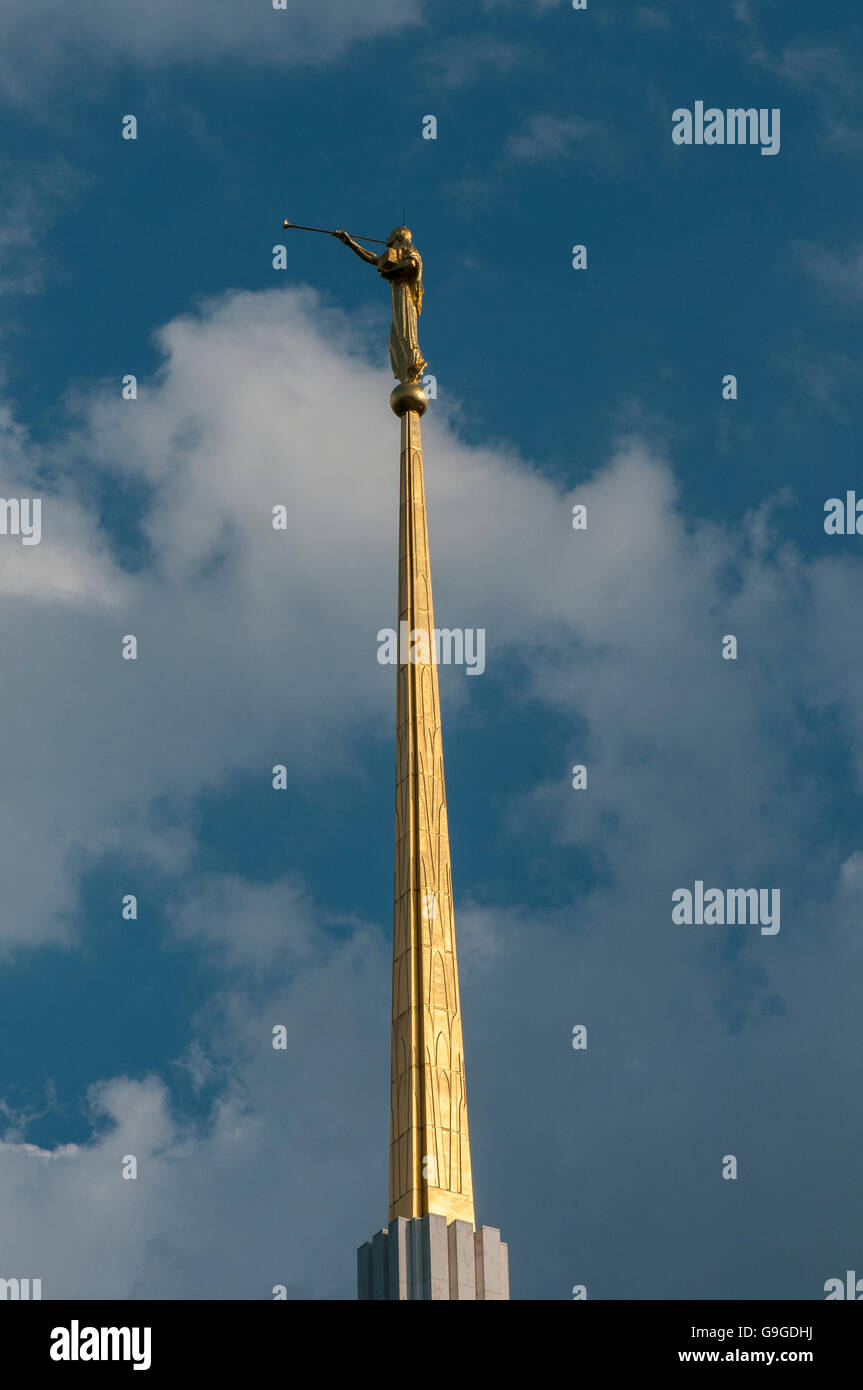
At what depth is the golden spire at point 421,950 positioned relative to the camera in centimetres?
5516

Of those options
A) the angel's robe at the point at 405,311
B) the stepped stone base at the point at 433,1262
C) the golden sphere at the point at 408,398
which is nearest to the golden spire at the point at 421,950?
the stepped stone base at the point at 433,1262

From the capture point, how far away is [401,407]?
6506 centimetres

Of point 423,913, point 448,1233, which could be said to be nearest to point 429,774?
point 423,913

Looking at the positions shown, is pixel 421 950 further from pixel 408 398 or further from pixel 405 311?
pixel 405 311

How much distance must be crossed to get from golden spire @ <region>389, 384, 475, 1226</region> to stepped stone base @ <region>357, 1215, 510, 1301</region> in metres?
0.85

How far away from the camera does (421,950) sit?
57781 millimetres

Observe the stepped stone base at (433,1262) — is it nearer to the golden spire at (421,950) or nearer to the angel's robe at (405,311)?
the golden spire at (421,950)

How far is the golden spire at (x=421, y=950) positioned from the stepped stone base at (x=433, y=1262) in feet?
2.80

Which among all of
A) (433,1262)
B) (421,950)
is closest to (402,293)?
(421,950)
